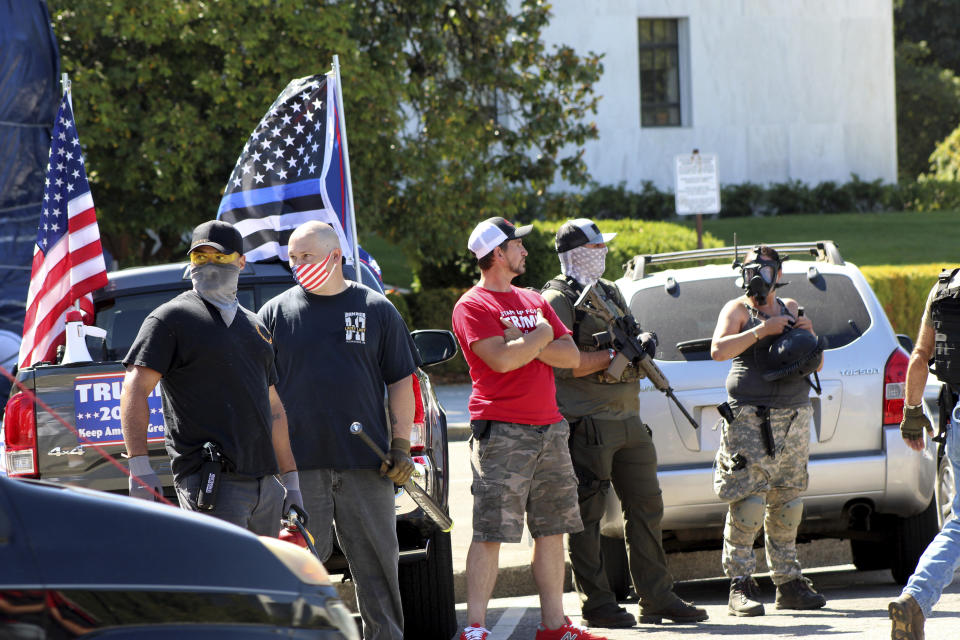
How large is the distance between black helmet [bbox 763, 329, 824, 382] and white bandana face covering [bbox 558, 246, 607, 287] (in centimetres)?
95

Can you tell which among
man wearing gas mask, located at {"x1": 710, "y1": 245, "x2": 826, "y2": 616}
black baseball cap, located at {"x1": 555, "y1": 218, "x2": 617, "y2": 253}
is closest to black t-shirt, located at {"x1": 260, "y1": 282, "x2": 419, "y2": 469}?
black baseball cap, located at {"x1": 555, "y1": 218, "x2": 617, "y2": 253}

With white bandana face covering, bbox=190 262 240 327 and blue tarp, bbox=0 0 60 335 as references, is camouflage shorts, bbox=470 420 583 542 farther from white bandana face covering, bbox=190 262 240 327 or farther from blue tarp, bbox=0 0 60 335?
blue tarp, bbox=0 0 60 335

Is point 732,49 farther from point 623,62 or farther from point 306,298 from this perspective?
point 306,298

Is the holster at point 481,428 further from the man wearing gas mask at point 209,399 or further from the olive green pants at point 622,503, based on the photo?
the man wearing gas mask at point 209,399

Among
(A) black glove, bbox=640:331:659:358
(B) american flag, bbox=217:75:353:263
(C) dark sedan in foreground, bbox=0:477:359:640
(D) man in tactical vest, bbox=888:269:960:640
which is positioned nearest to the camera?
(C) dark sedan in foreground, bbox=0:477:359:640

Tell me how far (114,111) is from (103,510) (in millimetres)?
14301

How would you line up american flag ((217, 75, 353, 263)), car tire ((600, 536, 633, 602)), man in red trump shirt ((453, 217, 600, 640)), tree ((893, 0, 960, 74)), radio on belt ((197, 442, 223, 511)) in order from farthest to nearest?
1. tree ((893, 0, 960, 74))
2. american flag ((217, 75, 353, 263))
3. car tire ((600, 536, 633, 602))
4. man in red trump shirt ((453, 217, 600, 640))
5. radio on belt ((197, 442, 223, 511))

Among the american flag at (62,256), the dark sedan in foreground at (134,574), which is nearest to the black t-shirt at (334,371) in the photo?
the american flag at (62,256)

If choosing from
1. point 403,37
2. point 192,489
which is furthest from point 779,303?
point 403,37

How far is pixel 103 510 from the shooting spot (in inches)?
116

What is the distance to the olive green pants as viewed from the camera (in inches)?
256

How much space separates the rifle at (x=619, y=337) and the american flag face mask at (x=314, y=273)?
158 cm

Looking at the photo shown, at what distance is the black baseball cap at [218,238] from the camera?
485 cm

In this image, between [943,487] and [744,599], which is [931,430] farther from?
[943,487]
